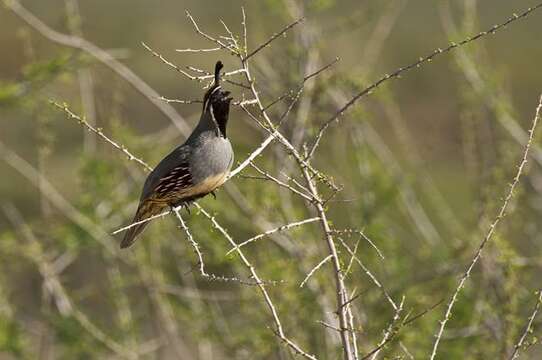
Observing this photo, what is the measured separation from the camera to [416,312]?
6789mm

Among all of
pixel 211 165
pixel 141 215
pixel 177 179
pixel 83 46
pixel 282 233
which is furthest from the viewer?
pixel 282 233

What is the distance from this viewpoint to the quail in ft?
14.5

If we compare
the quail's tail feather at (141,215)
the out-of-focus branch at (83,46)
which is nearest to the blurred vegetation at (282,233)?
the out-of-focus branch at (83,46)

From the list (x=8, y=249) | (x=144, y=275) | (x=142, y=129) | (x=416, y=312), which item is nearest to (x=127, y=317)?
(x=144, y=275)

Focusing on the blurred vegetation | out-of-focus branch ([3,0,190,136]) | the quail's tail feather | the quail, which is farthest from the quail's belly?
out-of-focus branch ([3,0,190,136])

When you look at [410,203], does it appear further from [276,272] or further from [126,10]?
[126,10]

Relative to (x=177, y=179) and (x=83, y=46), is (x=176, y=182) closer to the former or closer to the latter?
(x=177, y=179)

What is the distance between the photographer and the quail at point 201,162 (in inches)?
174

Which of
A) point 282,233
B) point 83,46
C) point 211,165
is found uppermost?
point 83,46

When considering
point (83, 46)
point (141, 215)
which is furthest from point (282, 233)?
point (141, 215)

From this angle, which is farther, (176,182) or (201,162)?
(176,182)

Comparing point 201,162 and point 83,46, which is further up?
point 83,46

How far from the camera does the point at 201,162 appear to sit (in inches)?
177

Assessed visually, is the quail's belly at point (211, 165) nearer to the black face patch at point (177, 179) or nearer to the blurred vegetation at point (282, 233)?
the black face patch at point (177, 179)
